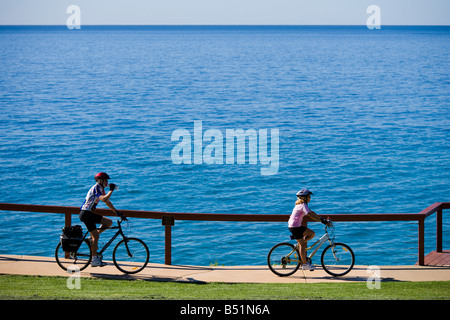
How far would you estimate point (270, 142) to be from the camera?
4875 cm

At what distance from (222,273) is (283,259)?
1.28 meters

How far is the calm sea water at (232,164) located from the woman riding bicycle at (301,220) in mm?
9827

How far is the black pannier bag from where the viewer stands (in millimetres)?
11805

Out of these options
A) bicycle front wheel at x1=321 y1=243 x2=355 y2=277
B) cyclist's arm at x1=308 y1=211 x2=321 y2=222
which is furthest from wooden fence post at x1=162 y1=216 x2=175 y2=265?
bicycle front wheel at x1=321 y1=243 x2=355 y2=277

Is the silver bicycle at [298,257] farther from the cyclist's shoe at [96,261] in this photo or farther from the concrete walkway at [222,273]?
the cyclist's shoe at [96,261]

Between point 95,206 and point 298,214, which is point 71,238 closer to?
point 95,206

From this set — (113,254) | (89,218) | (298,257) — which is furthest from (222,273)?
(89,218)

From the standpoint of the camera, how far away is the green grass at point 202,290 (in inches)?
390

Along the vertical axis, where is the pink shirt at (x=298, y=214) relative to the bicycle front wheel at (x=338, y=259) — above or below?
above

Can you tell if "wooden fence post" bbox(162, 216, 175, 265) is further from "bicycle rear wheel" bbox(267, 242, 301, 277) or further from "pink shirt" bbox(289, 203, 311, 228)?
"pink shirt" bbox(289, 203, 311, 228)

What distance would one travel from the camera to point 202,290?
35.4 ft

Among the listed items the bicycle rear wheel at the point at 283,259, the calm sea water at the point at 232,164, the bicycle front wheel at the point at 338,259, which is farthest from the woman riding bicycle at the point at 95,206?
the calm sea water at the point at 232,164
